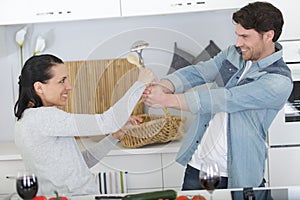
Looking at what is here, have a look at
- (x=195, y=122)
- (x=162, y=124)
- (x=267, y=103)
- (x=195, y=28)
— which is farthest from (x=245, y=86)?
(x=195, y=28)

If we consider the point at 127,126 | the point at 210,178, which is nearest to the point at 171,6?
the point at 127,126

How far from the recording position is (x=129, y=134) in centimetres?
290

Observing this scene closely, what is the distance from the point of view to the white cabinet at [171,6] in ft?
10.0

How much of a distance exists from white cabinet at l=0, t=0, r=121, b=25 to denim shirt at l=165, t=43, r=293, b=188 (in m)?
0.64

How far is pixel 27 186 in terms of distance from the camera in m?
1.79

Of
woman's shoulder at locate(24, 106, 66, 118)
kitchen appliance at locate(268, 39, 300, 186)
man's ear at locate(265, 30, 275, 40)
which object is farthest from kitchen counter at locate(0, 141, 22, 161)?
man's ear at locate(265, 30, 275, 40)

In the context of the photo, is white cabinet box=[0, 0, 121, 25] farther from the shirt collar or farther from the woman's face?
the shirt collar

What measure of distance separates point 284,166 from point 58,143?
1.28 meters

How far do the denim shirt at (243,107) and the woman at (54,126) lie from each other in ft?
1.01

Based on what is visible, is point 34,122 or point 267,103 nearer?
point 34,122

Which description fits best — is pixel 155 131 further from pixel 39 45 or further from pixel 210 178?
pixel 210 178

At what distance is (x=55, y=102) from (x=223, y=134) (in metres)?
0.71

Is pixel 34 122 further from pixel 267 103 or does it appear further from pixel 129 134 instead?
pixel 267 103

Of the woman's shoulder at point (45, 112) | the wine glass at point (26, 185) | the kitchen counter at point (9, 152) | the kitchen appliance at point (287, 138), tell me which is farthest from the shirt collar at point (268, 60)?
the kitchen counter at point (9, 152)
